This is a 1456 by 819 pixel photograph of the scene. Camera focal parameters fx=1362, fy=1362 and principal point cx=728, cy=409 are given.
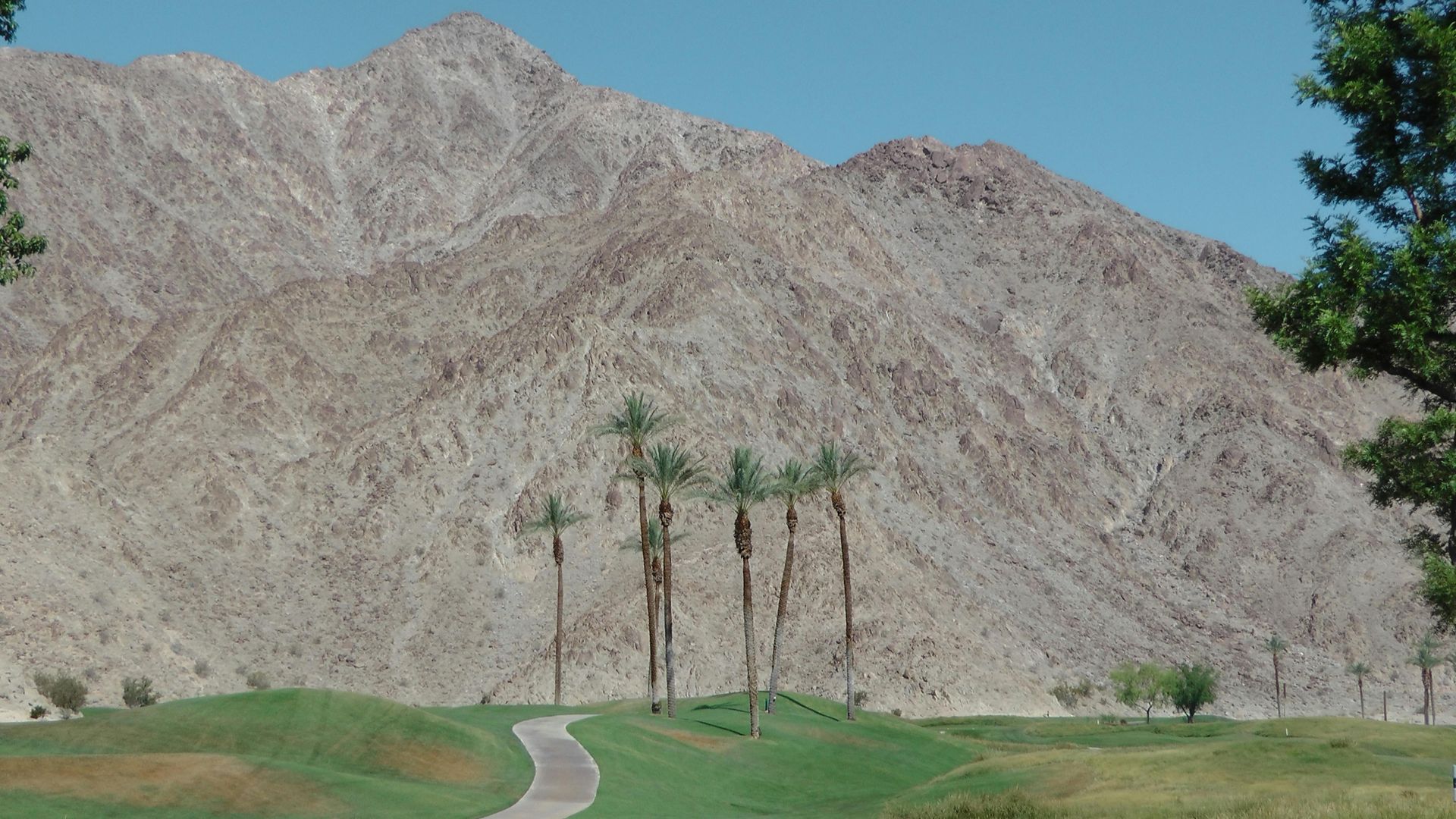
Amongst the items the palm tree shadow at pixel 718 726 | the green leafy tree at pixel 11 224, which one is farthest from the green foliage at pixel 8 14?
the palm tree shadow at pixel 718 726

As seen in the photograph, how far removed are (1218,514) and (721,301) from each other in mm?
61909

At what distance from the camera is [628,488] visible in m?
126

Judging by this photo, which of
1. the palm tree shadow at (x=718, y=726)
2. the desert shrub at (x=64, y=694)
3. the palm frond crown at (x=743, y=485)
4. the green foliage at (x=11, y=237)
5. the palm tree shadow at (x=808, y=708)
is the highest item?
the palm frond crown at (x=743, y=485)

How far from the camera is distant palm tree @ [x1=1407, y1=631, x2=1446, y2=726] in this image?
118500mm

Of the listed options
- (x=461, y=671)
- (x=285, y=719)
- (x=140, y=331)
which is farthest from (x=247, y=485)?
(x=285, y=719)

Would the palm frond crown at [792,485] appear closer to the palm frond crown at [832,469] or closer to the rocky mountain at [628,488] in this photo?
the palm frond crown at [832,469]

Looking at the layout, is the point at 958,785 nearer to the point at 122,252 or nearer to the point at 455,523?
the point at 455,523

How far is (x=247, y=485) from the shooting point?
414 feet

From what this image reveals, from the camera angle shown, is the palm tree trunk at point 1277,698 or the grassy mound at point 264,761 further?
the palm tree trunk at point 1277,698

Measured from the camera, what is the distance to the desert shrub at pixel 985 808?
25.1m

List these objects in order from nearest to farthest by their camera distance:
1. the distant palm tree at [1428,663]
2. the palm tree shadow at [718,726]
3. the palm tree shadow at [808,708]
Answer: the palm tree shadow at [718,726]
the palm tree shadow at [808,708]
the distant palm tree at [1428,663]

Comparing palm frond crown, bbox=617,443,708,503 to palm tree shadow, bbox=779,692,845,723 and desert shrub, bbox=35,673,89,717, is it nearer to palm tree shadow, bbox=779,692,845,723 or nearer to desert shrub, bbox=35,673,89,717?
palm tree shadow, bbox=779,692,845,723

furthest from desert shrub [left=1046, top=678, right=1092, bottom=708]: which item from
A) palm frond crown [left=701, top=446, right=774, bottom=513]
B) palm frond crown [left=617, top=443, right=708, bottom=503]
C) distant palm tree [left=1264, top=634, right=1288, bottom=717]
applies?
palm frond crown [left=617, top=443, right=708, bottom=503]

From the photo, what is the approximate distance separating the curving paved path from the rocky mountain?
187ft
